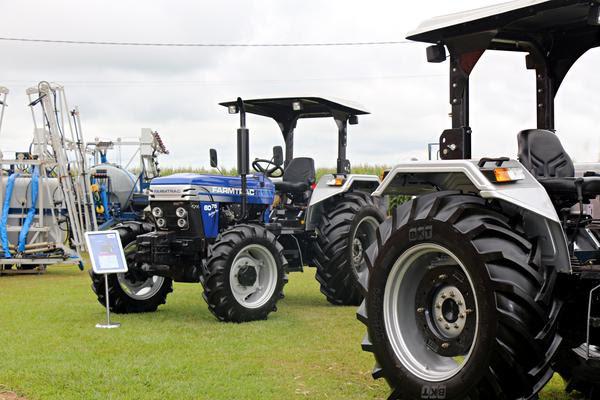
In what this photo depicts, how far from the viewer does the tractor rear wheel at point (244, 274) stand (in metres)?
8.80

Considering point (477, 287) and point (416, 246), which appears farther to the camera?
point (416, 246)

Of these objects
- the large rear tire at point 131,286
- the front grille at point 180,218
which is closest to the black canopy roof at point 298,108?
the front grille at point 180,218

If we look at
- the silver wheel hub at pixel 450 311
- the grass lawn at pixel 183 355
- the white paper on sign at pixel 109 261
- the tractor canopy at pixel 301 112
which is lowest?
the grass lawn at pixel 183 355

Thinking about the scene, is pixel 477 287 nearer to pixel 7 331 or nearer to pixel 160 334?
pixel 160 334

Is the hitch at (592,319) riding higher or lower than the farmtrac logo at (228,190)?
lower

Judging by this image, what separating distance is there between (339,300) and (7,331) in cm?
414

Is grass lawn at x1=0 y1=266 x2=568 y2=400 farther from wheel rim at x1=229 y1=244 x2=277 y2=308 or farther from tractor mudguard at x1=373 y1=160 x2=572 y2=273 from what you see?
tractor mudguard at x1=373 y1=160 x2=572 y2=273

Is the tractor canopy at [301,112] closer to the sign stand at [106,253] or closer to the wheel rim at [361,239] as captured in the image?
the wheel rim at [361,239]

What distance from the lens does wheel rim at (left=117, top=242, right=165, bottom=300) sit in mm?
9945

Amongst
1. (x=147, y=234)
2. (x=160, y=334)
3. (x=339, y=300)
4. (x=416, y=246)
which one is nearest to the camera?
(x=416, y=246)

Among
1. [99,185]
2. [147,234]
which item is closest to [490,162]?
[147,234]

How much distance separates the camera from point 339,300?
1070 cm

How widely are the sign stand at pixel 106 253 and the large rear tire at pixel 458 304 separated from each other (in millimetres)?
4436

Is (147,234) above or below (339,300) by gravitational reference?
above
